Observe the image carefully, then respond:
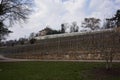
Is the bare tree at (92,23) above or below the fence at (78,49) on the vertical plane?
above

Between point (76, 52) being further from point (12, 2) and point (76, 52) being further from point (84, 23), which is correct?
point (84, 23)

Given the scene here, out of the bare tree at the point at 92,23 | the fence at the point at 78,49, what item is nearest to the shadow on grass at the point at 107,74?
the fence at the point at 78,49

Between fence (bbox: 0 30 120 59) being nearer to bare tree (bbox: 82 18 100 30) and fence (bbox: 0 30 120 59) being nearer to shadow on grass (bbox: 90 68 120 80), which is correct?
shadow on grass (bbox: 90 68 120 80)

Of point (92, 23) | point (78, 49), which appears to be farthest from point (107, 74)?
point (92, 23)

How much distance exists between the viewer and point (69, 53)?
30.0m

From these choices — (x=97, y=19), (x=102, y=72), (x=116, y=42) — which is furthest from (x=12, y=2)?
(x=97, y=19)

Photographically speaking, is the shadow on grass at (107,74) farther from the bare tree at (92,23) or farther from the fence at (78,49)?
the bare tree at (92,23)

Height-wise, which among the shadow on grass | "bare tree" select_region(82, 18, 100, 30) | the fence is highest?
"bare tree" select_region(82, 18, 100, 30)

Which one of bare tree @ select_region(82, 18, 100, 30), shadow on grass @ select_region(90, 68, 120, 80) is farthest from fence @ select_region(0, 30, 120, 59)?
bare tree @ select_region(82, 18, 100, 30)

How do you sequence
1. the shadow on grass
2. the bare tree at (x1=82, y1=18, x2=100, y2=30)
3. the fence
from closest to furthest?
1. the shadow on grass
2. the fence
3. the bare tree at (x1=82, y1=18, x2=100, y2=30)

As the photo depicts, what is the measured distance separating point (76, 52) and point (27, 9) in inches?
347

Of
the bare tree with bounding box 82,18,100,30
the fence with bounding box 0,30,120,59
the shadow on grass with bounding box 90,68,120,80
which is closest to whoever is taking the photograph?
the shadow on grass with bounding box 90,68,120,80

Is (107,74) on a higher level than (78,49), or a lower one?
lower

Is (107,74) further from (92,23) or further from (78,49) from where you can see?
(92,23)
